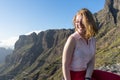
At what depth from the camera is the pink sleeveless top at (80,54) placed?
8352 millimetres

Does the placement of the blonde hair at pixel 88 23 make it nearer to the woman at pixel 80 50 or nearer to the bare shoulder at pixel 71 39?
the woman at pixel 80 50

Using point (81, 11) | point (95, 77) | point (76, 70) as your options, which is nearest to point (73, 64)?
point (76, 70)

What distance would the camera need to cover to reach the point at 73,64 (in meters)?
8.35

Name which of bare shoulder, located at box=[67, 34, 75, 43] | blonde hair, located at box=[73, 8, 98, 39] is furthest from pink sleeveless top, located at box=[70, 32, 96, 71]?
blonde hair, located at box=[73, 8, 98, 39]

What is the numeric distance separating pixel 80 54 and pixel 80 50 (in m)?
0.10

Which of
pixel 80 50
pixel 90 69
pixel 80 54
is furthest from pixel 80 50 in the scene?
pixel 90 69

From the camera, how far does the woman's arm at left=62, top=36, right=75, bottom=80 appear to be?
26.2ft

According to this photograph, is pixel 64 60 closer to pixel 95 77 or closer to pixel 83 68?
pixel 83 68

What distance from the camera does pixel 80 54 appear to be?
8.37 meters

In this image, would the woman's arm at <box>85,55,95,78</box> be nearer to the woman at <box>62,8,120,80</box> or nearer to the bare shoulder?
the woman at <box>62,8,120,80</box>

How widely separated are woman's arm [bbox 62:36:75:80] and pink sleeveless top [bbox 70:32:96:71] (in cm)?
19

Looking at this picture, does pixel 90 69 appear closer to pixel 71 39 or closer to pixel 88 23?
pixel 71 39

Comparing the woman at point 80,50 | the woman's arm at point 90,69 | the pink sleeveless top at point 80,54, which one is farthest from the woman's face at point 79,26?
the woman's arm at point 90,69

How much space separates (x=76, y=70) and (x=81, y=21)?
1.27 meters
